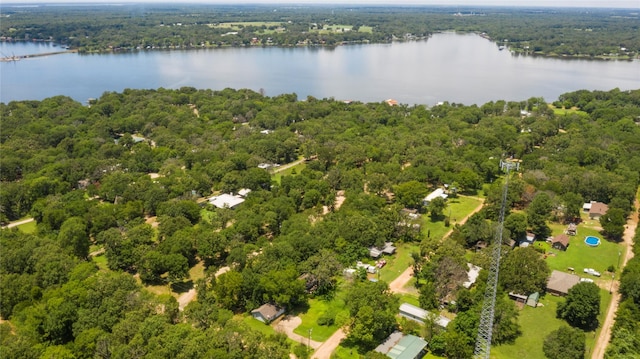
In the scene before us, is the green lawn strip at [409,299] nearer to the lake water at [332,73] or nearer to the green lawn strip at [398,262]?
the green lawn strip at [398,262]

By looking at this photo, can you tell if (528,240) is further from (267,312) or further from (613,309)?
(267,312)

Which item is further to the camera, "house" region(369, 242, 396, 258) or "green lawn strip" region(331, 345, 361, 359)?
"house" region(369, 242, 396, 258)

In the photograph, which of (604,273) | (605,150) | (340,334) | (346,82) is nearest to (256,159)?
(340,334)

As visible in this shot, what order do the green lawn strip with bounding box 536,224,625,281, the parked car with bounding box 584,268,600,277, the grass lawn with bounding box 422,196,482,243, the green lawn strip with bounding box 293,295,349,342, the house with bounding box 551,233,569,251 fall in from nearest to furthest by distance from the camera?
the green lawn strip with bounding box 293,295,349,342 → the parked car with bounding box 584,268,600,277 → the green lawn strip with bounding box 536,224,625,281 → the house with bounding box 551,233,569,251 → the grass lawn with bounding box 422,196,482,243

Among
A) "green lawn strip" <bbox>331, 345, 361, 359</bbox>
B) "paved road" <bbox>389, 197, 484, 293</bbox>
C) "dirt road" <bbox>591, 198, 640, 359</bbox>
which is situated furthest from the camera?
"paved road" <bbox>389, 197, 484, 293</bbox>

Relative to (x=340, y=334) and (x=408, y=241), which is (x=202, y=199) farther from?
(x=340, y=334)

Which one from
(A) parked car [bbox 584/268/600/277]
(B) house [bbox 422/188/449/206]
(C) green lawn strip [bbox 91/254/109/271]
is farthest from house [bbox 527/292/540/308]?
(C) green lawn strip [bbox 91/254/109/271]

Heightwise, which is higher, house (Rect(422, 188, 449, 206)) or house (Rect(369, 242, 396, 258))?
house (Rect(422, 188, 449, 206))

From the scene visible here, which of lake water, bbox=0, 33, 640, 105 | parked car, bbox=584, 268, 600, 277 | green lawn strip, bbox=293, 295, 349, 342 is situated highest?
lake water, bbox=0, 33, 640, 105

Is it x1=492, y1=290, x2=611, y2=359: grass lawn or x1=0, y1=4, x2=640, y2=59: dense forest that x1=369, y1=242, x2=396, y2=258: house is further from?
x1=0, y1=4, x2=640, y2=59: dense forest
